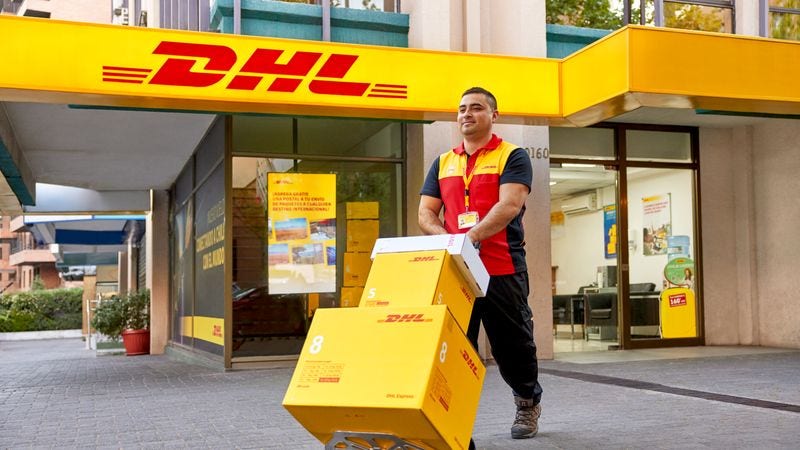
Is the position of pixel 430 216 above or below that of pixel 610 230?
below

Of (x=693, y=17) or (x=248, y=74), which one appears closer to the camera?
(x=248, y=74)

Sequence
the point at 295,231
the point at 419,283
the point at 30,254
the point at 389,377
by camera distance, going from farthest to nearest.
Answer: the point at 30,254, the point at 295,231, the point at 419,283, the point at 389,377

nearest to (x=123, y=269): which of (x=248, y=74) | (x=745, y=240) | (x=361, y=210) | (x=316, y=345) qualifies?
(x=361, y=210)

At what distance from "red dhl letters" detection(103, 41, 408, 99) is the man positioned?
4.20 meters

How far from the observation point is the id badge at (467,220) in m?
4.45

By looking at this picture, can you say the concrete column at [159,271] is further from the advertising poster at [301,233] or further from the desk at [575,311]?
the desk at [575,311]

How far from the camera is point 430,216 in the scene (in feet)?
15.1

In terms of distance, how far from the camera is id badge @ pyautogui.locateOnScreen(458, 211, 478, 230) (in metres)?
4.45

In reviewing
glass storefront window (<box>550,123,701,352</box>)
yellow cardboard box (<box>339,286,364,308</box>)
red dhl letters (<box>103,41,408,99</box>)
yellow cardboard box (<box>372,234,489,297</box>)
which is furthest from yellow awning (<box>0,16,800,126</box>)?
yellow cardboard box (<box>372,234,489,297</box>)

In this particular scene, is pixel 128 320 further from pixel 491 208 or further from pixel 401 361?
pixel 401 361

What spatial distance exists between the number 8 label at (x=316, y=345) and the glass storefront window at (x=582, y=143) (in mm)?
8742

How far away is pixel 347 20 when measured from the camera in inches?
402

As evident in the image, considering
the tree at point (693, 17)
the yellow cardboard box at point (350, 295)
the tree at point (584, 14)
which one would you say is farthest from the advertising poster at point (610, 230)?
the yellow cardboard box at point (350, 295)

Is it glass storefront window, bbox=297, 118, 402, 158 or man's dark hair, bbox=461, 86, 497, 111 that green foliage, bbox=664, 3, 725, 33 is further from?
man's dark hair, bbox=461, 86, 497, 111
